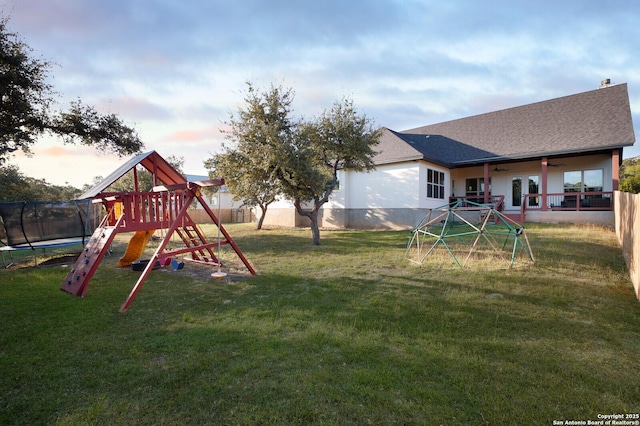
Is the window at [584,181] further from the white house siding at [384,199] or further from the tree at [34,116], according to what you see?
the tree at [34,116]

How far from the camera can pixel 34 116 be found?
10977 mm

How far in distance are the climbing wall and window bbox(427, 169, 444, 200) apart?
16.1 m

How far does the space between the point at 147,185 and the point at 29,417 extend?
23.3 metres

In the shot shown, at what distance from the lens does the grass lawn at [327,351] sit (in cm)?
253

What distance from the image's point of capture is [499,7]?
9.74 metres

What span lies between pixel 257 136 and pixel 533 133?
16.7 m

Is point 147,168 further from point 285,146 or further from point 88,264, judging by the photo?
point 285,146

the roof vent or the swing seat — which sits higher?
the roof vent

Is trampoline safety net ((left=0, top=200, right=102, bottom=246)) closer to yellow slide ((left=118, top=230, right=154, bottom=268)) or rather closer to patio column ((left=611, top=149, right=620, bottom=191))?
yellow slide ((left=118, top=230, right=154, bottom=268))

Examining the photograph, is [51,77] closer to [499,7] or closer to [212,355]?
[212,355]

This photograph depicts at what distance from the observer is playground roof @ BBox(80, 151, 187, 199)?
6.52 metres

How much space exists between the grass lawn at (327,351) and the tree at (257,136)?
573 centimetres

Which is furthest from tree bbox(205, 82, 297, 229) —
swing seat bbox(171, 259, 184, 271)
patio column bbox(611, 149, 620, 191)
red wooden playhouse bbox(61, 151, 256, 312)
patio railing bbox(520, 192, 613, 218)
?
patio column bbox(611, 149, 620, 191)

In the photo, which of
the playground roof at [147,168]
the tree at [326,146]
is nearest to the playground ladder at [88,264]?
the playground roof at [147,168]
